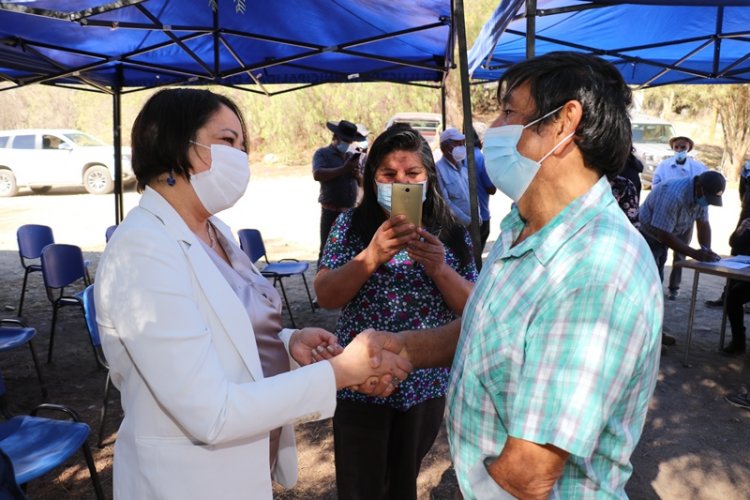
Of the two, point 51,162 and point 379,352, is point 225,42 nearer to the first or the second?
point 379,352

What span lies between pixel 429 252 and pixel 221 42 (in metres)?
4.88

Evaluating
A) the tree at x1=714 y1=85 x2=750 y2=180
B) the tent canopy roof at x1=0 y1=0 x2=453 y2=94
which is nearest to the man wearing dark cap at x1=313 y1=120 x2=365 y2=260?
the tent canopy roof at x1=0 y1=0 x2=453 y2=94

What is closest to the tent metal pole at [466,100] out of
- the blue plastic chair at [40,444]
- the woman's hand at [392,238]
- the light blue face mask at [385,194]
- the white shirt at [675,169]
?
the light blue face mask at [385,194]

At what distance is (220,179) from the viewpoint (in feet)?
5.22

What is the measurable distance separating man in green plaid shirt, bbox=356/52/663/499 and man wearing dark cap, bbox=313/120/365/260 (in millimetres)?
5044

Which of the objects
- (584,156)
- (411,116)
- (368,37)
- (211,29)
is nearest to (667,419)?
(584,156)

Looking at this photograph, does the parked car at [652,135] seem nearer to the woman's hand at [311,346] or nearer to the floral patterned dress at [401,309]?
the floral patterned dress at [401,309]

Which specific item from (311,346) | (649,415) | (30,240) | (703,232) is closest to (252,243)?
(30,240)

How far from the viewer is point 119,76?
23.8 feet

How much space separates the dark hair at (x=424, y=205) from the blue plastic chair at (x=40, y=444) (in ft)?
5.61

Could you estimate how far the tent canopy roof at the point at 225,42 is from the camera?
5027 millimetres

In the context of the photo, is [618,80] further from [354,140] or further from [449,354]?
[354,140]

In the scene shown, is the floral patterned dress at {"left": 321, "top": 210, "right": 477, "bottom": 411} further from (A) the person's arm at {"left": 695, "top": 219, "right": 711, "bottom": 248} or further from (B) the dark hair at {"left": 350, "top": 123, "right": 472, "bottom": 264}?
(A) the person's arm at {"left": 695, "top": 219, "right": 711, "bottom": 248}

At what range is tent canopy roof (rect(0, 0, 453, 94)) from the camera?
5.03m
